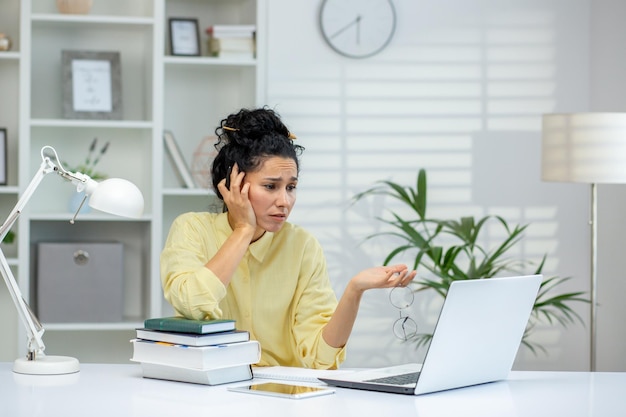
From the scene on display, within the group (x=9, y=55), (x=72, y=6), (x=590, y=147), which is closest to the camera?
(x=590, y=147)

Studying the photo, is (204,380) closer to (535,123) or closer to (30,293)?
(30,293)

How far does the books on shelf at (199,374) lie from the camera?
1938 millimetres

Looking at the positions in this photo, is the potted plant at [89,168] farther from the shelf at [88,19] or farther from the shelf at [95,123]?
the shelf at [88,19]

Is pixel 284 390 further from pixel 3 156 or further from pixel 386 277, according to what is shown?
pixel 3 156

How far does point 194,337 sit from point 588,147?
210 centimetres

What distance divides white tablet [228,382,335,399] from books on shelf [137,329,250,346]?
113 millimetres

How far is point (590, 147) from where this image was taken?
3557 millimetres

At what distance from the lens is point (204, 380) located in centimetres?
194

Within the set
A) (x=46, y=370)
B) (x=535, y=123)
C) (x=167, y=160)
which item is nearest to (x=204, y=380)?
(x=46, y=370)

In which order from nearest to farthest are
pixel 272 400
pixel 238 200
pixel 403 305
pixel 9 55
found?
pixel 272 400
pixel 403 305
pixel 238 200
pixel 9 55

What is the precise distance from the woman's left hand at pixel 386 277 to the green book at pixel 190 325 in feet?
1.04

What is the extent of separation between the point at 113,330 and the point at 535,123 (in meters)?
2.10

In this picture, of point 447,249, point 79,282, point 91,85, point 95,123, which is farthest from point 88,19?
point 447,249

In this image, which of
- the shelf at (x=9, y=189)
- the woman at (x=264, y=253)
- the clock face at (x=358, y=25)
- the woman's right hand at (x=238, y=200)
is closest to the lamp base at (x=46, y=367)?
the woman at (x=264, y=253)
